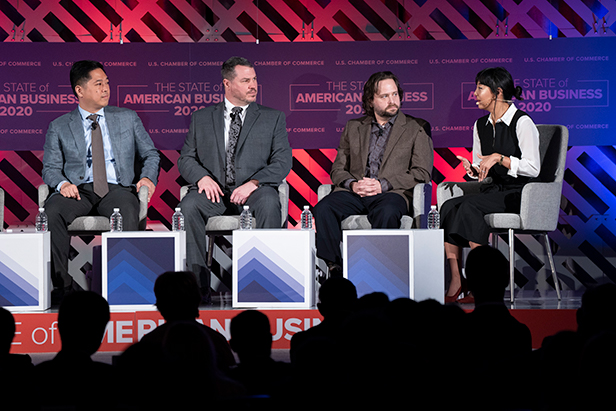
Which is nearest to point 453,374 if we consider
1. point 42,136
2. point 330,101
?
point 330,101

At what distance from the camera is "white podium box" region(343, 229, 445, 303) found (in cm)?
372

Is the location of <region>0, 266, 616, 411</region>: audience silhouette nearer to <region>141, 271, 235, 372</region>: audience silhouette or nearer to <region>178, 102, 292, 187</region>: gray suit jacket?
<region>141, 271, 235, 372</region>: audience silhouette

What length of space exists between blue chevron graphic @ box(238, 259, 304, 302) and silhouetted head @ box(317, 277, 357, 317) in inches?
54.1

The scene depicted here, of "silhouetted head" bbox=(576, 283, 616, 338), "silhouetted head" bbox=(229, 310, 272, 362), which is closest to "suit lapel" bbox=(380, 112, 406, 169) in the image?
"silhouetted head" bbox=(576, 283, 616, 338)

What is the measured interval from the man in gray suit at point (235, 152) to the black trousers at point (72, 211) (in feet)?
1.18

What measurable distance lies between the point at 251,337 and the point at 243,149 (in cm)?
307

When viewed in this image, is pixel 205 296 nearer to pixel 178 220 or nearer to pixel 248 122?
pixel 178 220

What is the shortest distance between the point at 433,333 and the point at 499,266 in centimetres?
65

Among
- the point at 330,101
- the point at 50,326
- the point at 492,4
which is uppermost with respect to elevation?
the point at 492,4

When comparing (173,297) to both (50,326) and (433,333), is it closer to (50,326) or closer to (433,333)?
(433,333)

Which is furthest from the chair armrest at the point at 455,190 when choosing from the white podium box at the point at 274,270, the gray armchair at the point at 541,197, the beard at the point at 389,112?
the white podium box at the point at 274,270

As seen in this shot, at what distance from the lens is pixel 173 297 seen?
80.4 inches

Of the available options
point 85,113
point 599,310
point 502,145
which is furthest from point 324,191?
point 599,310

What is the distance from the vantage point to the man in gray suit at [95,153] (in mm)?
4477
